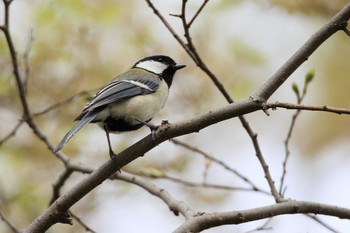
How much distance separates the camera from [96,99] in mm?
3236

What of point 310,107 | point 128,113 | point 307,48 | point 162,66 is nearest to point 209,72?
point 128,113

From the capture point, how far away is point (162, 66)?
409 centimetres

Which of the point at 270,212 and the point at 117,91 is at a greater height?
the point at 117,91

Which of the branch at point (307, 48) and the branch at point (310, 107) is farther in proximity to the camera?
the branch at point (307, 48)

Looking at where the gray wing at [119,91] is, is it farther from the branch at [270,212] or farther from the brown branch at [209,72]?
the branch at [270,212]

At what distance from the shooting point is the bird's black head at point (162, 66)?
3.99 m

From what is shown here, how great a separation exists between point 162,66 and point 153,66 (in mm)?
92

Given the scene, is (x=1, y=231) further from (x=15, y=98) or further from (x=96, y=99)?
(x=96, y=99)

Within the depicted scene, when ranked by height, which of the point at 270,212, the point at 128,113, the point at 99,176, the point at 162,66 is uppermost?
the point at 162,66

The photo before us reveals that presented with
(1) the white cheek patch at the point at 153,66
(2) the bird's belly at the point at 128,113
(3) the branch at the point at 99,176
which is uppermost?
(1) the white cheek patch at the point at 153,66

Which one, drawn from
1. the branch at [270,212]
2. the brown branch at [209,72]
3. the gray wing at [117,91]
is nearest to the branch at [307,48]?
the branch at [270,212]

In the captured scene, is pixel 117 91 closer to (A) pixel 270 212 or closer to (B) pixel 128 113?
(B) pixel 128 113

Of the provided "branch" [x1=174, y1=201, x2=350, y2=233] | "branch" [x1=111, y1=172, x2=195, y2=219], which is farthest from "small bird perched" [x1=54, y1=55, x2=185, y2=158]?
"branch" [x1=174, y1=201, x2=350, y2=233]

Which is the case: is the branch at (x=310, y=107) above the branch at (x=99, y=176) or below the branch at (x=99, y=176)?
above
